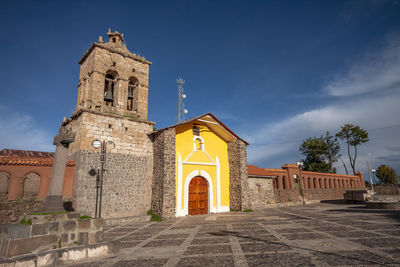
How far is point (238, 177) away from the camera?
1570 centimetres

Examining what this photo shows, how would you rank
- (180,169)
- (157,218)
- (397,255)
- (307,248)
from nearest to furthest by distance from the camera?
(397,255), (307,248), (157,218), (180,169)

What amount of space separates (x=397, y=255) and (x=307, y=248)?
1.72m

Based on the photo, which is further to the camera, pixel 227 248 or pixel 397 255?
pixel 227 248

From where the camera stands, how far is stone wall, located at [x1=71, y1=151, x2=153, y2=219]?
1113 cm

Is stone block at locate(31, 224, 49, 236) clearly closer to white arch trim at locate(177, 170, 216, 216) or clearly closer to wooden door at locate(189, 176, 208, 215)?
white arch trim at locate(177, 170, 216, 216)

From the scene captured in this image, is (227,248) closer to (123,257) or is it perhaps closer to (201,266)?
(201,266)

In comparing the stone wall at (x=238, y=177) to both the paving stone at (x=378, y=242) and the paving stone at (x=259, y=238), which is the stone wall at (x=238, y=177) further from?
the paving stone at (x=378, y=242)

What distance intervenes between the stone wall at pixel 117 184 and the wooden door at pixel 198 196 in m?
2.81

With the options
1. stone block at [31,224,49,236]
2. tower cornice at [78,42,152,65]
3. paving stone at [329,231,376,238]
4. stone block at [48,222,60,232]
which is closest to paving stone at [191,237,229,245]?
paving stone at [329,231,376,238]

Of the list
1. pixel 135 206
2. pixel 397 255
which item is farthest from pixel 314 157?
pixel 397 255

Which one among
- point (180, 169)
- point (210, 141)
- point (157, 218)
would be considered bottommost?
point (157, 218)

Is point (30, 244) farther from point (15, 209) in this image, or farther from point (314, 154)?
point (314, 154)

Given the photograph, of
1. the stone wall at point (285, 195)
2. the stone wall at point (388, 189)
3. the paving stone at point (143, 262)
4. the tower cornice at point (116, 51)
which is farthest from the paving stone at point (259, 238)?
the stone wall at point (388, 189)

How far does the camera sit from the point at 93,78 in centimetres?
1306
